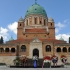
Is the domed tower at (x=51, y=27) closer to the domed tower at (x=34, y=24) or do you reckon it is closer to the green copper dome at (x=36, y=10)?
the domed tower at (x=34, y=24)

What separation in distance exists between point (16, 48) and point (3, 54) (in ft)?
11.5

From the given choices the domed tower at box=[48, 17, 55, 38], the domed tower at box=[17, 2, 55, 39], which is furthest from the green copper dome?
the domed tower at box=[48, 17, 55, 38]

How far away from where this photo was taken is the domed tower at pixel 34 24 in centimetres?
5306

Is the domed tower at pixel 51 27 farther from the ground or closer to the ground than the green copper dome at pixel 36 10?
closer to the ground

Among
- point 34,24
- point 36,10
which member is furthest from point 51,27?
point 36,10

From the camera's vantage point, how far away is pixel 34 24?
57750 mm

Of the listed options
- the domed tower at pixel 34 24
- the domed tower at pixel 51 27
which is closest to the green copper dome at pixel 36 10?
the domed tower at pixel 34 24

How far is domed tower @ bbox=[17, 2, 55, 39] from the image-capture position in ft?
174

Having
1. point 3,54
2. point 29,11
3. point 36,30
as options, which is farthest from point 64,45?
point 29,11

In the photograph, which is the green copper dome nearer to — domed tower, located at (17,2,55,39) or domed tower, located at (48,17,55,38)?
domed tower, located at (17,2,55,39)

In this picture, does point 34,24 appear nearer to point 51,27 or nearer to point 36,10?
point 36,10

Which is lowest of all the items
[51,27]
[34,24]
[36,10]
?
[51,27]

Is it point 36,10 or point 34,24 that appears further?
point 36,10

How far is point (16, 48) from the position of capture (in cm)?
4541
